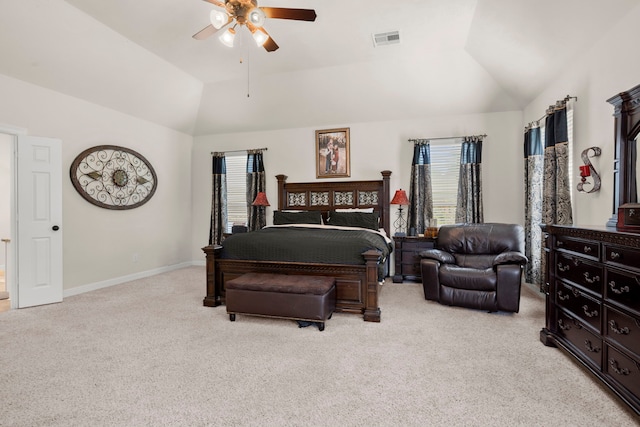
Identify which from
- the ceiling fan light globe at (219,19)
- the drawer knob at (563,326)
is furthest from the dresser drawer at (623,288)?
the ceiling fan light globe at (219,19)

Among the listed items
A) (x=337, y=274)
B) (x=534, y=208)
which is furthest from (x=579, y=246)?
(x=534, y=208)

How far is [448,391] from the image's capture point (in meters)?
2.04

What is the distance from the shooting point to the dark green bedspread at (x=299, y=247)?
3469 mm

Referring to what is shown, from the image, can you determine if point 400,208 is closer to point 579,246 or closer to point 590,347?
point 579,246

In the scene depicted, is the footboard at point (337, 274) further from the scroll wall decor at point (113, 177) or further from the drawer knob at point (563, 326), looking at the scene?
the scroll wall decor at point (113, 177)

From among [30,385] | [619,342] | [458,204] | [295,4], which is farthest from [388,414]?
[458,204]

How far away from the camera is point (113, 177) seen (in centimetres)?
498

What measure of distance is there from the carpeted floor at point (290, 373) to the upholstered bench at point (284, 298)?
0.16 m

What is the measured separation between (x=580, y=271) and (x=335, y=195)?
404 cm

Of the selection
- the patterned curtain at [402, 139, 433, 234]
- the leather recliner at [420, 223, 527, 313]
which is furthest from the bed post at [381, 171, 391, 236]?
the leather recliner at [420, 223, 527, 313]

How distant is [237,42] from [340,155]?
254 centimetres

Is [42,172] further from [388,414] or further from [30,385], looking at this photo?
[388,414]

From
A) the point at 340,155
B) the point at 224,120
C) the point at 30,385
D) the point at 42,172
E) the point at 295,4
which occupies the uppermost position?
the point at 295,4

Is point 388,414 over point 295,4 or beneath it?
beneath
